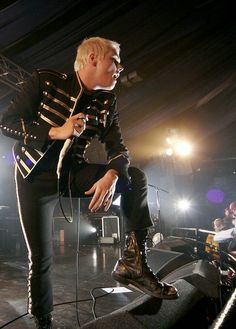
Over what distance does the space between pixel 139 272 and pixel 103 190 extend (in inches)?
21.1

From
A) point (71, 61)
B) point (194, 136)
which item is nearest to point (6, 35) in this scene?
point (71, 61)

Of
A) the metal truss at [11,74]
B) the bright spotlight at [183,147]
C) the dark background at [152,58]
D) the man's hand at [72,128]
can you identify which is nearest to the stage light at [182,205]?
the dark background at [152,58]

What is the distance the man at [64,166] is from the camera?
1646mm

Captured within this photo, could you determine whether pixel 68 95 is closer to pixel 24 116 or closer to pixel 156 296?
pixel 24 116

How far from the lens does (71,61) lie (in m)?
5.91

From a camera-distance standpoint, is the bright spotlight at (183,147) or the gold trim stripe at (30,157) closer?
the gold trim stripe at (30,157)

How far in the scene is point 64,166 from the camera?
1.73 m

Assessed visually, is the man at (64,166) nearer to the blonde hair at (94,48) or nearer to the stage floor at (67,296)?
the blonde hair at (94,48)

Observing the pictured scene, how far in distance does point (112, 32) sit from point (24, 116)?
442cm

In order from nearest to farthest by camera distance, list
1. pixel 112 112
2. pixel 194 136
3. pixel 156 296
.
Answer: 1. pixel 156 296
2. pixel 112 112
3. pixel 194 136

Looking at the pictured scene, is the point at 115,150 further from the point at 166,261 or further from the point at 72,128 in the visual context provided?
the point at 166,261

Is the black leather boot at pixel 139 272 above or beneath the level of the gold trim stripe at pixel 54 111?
beneath

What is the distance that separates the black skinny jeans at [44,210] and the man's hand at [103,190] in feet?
0.37

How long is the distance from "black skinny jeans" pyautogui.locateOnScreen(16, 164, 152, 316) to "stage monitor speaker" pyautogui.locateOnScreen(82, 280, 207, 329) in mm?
440
